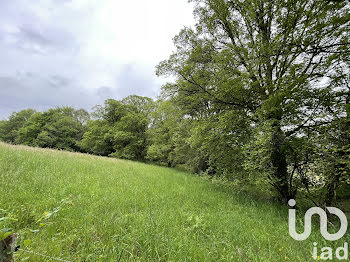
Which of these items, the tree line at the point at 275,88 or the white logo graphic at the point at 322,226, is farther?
the tree line at the point at 275,88

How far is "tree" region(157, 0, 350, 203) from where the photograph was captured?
13.5ft

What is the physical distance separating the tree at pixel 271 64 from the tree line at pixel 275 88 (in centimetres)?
3

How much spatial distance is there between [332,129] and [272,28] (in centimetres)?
450

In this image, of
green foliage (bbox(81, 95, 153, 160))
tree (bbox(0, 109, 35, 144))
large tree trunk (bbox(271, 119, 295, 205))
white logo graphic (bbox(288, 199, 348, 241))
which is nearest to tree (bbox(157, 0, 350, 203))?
large tree trunk (bbox(271, 119, 295, 205))

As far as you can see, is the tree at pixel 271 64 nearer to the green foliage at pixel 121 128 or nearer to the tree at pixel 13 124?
the green foliage at pixel 121 128

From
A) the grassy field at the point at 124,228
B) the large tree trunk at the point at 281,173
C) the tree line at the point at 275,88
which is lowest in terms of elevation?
the grassy field at the point at 124,228

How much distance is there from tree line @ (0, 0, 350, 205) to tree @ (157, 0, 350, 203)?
0.11 feet

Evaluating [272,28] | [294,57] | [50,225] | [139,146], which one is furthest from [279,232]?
[139,146]

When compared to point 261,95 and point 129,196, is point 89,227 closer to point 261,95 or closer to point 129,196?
point 129,196

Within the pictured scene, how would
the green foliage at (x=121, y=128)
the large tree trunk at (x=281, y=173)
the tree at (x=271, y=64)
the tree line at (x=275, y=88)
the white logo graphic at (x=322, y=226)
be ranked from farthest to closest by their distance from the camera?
the green foliage at (x=121, y=128) < the large tree trunk at (x=281, y=173) < the tree at (x=271, y=64) < the tree line at (x=275, y=88) < the white logo graphic at (x=322, y=226)

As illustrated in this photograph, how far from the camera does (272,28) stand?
18.8 feet

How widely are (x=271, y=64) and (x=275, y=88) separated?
1.32m

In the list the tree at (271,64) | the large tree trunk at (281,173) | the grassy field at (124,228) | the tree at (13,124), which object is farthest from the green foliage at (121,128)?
the tree at (13,124)

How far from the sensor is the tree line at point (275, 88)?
3.98m
